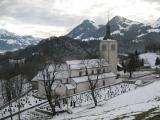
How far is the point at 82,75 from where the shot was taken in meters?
76.4

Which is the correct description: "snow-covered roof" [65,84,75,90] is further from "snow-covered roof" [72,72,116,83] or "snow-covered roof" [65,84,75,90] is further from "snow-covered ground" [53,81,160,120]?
"snow-covered ground" [53,81,160,120]

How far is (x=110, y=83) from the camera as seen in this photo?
265 feet

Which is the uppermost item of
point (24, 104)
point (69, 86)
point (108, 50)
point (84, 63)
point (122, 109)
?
point (108, 50)

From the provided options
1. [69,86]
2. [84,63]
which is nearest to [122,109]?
[69,86]

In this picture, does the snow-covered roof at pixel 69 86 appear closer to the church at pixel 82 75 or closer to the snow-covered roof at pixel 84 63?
the church at pixel 82 75

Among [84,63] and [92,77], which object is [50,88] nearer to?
[84,63]

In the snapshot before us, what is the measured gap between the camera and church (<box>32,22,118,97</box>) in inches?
2694

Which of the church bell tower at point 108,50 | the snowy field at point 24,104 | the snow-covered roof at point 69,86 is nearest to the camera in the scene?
the snowy field at point 24,104

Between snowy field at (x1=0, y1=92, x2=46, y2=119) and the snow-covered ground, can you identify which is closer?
the snow-covered ground

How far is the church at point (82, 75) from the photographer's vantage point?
225 ft

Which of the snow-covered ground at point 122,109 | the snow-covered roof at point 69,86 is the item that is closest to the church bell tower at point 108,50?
the snow-covered roof at point 69,86

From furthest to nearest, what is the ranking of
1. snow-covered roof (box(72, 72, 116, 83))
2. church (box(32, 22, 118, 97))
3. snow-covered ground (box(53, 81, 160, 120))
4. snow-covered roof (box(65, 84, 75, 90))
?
snow-covered roof (box(72, 72, 116, 83))
church (box(32, 22, 118, 97))
snow-covered roof (box(65, 84, 75, 90))
snow-covered ground (box(53, 81, 160, 120))

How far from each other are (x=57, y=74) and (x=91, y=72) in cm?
1174

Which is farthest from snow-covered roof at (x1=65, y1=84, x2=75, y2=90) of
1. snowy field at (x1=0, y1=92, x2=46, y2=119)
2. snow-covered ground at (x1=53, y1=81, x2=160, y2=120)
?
snow-covered ground at (x1=53, y1=81, x2=160, y2=120)
